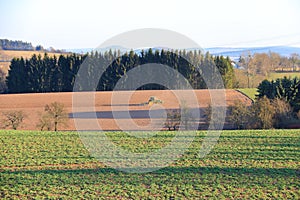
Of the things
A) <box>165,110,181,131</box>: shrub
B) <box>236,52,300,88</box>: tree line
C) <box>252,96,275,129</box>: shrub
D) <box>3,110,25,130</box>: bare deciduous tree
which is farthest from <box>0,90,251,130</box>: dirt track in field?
<box>236,52,300,88</box>: tree line

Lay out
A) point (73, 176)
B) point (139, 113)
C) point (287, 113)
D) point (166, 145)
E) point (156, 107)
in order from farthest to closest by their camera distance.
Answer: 1. point (156, 107)
2. point (139, 113)
3. point (287, 113)
4. point (166, 145)
5. point (73, 176)

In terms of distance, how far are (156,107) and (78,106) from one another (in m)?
10.3

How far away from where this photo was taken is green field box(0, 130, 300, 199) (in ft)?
41.0

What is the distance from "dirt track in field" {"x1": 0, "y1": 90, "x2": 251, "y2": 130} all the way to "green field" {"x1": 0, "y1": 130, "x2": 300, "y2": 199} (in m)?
14.2

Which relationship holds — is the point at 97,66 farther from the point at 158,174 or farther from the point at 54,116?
the point at 158,174

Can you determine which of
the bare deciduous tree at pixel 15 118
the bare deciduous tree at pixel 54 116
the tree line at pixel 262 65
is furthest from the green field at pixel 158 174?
the tree line at pixel 262 65

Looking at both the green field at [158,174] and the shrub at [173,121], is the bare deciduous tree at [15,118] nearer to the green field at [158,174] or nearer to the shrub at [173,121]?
the green field at [158,174]

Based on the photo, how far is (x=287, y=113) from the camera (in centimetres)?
3058

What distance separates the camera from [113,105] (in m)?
48.8

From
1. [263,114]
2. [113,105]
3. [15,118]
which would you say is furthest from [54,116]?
[113,105]

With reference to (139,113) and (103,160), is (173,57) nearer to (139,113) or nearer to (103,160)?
(139,113)

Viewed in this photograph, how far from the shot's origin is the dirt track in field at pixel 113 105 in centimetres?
3738

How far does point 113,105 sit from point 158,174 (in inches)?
1365

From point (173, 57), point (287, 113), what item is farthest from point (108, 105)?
point (287, 113)
